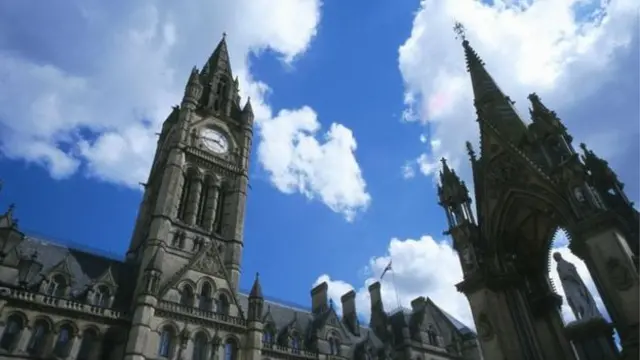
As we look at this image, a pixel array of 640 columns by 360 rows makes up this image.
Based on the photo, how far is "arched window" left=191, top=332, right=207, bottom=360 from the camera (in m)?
25.0

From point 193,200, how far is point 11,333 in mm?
14968

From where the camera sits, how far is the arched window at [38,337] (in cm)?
2106

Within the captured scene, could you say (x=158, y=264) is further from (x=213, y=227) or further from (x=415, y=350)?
(x=415, y=350)

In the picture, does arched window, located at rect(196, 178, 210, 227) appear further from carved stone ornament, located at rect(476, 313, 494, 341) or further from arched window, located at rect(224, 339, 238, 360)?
carved stone ornament, located at rect(476, 313, 494, 341)

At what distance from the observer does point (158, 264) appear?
2678 cm

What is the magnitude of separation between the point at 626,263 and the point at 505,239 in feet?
16.4

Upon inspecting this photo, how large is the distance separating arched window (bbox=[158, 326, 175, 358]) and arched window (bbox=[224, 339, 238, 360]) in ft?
10.9

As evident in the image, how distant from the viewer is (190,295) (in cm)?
2723

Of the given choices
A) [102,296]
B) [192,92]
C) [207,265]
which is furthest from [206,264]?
[192,92]

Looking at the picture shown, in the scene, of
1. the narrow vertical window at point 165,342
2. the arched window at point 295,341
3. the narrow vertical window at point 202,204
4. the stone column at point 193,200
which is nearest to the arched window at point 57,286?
Answer: the narrow vertical window at point 165,342

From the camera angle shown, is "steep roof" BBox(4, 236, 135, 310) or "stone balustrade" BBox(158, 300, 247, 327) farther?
"steep roof" BBox(4, 236, 135, 310)

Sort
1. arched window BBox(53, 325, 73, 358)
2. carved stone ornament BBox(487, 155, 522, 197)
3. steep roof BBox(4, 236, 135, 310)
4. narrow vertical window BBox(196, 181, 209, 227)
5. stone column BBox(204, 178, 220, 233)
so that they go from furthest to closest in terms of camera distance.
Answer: narrow vertical window BBox(196, 181, 209, 227) → stone column BBox(204, 178, 220, 233) → steep roof BBox(4, 236, 135, 310) → arched window BBox(53, 325, 73, 358) → carved stone ornament BBox(487, 155, 522, 197)

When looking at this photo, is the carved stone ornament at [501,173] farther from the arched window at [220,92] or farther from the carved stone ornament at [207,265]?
the arched window at [220,92]

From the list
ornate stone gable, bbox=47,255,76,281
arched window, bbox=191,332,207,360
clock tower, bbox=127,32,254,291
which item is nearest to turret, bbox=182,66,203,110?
clock tower, bbox=127,32,254,291
